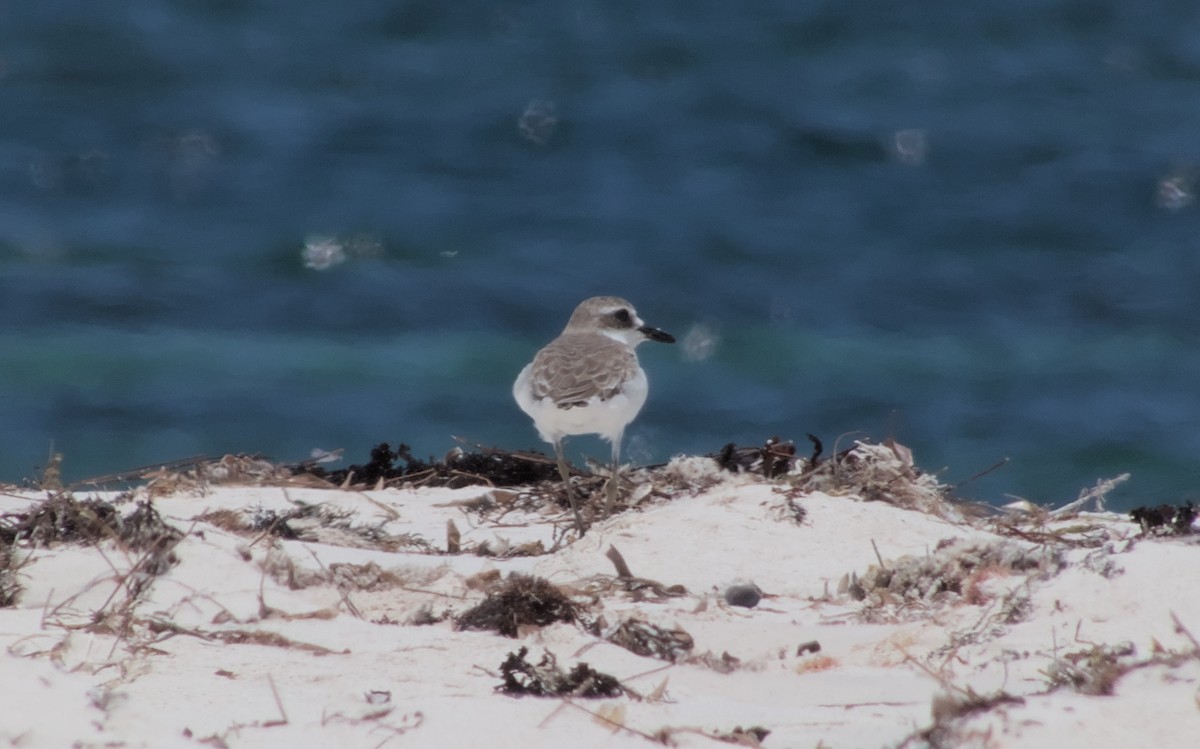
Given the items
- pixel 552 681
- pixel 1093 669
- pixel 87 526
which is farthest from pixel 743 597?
pixel 87 526

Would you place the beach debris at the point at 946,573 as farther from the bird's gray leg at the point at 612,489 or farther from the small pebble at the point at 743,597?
the bird's gray leg at the point at 612,489

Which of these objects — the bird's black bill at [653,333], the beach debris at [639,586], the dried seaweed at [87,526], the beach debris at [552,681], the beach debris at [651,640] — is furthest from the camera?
the bird's black bill at [653,333]

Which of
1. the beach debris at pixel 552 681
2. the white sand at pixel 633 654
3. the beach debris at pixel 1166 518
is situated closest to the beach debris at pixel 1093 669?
the white sand at pixel 633 654

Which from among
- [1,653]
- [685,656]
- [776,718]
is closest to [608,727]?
[776,718]

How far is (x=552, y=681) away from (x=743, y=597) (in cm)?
137

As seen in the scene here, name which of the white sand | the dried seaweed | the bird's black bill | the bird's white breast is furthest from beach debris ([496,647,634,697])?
the bird's black bill

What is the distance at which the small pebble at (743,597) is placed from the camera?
15.3ft

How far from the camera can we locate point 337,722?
10.2ft

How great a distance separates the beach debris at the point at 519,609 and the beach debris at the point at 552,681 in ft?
1.91

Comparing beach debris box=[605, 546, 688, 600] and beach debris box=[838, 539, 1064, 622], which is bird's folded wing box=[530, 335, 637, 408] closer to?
beach debris box=[605, 546, 688, 600]

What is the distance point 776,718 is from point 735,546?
1.81 metres

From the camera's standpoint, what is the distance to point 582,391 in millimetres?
6918

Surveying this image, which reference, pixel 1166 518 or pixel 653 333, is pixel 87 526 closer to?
pixel 1166 518

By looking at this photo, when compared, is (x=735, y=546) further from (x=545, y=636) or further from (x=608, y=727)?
(x=608, y=727)
